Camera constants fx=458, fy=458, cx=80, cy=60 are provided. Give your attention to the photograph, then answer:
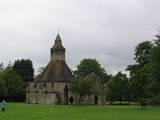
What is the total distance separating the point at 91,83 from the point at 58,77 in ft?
45.2

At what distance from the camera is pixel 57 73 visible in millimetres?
125562

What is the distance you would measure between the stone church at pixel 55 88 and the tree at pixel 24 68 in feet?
78.8

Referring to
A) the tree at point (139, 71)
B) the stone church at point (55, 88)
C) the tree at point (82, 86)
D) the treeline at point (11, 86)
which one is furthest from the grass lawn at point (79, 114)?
the treeline at point (11, 86)

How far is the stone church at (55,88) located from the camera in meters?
123

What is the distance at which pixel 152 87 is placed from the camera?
77562 mm

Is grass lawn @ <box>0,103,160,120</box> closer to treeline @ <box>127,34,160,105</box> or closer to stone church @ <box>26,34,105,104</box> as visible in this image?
treeline @ <box>127,34,160,105</box>

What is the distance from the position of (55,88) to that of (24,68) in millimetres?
33488

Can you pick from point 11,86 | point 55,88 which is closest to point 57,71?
point 55,88

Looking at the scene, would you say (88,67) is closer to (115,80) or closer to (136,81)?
(115,80)

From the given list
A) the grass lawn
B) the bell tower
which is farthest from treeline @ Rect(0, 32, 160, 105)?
the grass lawn

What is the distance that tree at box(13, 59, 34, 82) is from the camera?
153000 millimetres

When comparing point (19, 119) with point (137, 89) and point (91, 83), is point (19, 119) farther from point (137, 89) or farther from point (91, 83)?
point (91, 83)

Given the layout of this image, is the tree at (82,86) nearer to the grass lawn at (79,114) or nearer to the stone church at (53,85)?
the stone church at (53,85)

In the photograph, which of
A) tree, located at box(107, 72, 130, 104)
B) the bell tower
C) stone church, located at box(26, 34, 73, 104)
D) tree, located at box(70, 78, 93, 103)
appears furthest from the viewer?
the bell tower
